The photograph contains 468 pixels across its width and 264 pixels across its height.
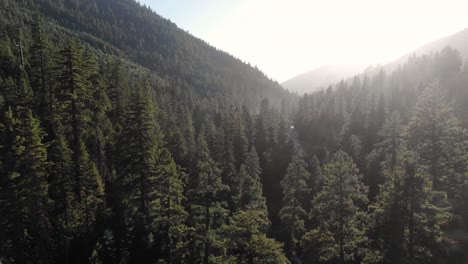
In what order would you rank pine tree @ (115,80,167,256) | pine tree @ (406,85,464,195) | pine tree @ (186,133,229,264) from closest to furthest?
pine tree @ (406,85,464,195) < pine tree @ (186,133,229,264) < pine tree @ (115,80,167,256)

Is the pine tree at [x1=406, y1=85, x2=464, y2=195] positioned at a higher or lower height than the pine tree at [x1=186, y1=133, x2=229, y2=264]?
higher

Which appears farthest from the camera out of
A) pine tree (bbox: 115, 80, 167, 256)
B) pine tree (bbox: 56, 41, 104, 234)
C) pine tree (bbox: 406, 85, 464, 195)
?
pine tree (bbox: 115, 80, 167, 256)

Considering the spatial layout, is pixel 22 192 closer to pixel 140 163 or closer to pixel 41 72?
pixel 140 163

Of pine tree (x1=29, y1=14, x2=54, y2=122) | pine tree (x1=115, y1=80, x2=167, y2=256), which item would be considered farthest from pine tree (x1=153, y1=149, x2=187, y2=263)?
pine tree (x1=29, y1=14, x2=54, y2=122)

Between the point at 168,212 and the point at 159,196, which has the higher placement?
the point at 159,196

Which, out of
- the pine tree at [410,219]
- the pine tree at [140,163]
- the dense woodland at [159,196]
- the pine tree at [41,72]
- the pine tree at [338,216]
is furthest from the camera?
the pine tree at [41,72]

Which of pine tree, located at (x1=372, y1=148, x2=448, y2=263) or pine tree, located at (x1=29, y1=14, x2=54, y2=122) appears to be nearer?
pine tree, located at (x1=372, y1=148, x2=448, y2=263)

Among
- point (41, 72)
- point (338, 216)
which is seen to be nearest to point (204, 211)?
point (338, 216)

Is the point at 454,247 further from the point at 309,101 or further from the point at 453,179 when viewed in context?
the point at 309,101

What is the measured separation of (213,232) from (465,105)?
383ft

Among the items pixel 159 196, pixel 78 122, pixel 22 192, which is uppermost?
pixel 78 122

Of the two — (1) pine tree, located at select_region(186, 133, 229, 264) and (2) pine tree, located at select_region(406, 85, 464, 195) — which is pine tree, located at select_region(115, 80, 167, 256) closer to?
(1) pine tree, located at select_region(186, 133, 229, 264)

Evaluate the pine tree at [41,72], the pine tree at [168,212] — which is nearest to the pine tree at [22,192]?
the pine tree at [168,212]

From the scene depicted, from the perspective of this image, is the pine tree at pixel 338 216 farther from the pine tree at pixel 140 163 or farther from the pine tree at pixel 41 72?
the pine tree at pixel 41 72
